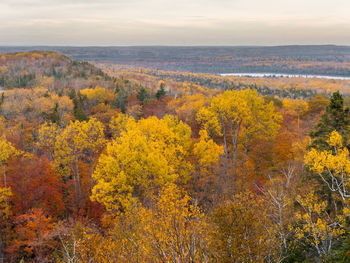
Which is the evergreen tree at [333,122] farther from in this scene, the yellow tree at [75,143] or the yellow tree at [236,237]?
the yellow tree at [75,143]

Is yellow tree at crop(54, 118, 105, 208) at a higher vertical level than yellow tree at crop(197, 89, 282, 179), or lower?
lower

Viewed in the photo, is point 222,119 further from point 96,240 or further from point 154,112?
point 154,112

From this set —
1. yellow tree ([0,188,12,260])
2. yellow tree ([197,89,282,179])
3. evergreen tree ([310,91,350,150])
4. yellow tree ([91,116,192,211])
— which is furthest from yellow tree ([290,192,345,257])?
yellow tree ([0,188,12,260])

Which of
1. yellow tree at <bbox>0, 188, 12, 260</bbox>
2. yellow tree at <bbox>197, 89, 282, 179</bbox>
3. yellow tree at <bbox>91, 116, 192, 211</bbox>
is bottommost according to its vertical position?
yellow tree at <bbox>0, 188, 12, 260</bbox>

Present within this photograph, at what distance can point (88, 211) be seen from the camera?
31.6 m

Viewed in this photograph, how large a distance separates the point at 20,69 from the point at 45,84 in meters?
76.8

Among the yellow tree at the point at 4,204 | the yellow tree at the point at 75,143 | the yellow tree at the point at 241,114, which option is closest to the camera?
the yellow tree at the point at 4,204

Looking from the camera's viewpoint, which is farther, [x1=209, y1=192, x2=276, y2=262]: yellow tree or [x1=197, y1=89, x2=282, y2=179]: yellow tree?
Answer: [x1=197, y1=89, x2=282, y2=179]: yellow tree

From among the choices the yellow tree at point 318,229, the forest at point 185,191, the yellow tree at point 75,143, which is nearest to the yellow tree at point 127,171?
the forest at point 185,191

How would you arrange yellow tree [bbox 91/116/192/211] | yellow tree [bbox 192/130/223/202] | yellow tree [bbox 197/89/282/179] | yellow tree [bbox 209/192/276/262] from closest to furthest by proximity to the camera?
1. yellow tree [bbox 209/192/276/262]
2. yellow tree [bbox 91/116/192/211]
3. yellow tree [bbox 192/130/223/202]
4. yellow tree [bbox 197/89/282/179]

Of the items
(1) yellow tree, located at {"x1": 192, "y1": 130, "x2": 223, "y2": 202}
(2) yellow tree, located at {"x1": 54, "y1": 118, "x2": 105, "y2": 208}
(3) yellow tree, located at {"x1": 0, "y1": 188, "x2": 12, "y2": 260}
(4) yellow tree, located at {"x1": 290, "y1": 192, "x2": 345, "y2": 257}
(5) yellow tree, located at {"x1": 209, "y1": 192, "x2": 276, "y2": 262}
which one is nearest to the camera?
(5) yellow tree, located at {"x1": 209, "y1": 192, "x2": 276, "y2": 262}

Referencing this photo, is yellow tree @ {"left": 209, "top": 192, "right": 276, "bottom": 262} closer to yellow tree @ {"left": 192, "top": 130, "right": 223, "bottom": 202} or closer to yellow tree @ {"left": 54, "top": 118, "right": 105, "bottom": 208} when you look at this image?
yellow tree @ {"left": 192, "top": 130, "right": 223, "bottom": 202}

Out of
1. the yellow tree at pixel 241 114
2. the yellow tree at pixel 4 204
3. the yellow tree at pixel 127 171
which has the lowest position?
the yellow tree at pixel 4 204

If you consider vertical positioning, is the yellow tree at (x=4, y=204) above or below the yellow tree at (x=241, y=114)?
below
